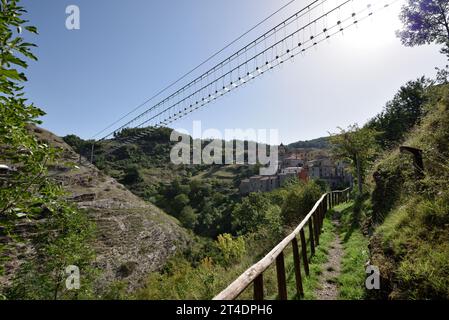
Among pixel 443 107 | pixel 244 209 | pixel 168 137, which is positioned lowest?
pixel 244 209

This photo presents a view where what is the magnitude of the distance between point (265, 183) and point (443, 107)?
71758 mm

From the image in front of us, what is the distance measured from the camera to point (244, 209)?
98.9ft

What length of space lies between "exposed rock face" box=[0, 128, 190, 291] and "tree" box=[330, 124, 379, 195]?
922 inches

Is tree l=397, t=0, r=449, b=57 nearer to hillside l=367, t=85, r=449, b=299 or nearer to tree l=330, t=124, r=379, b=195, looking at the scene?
tree l=330, t=124, r=379, b=195

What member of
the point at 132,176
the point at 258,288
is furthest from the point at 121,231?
the point at 132,176

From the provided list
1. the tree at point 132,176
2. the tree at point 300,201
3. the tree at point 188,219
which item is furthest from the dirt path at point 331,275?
the tree at point 132,176

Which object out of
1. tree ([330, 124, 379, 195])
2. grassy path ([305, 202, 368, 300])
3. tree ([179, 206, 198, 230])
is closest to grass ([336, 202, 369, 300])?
grassy path ([305, 202, 368, 300])

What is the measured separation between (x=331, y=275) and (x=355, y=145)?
1809 centimetres

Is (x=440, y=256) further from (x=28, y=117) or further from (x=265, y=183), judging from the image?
(x=265, y=183)

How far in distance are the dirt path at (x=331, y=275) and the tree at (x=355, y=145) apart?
15116 millimetres

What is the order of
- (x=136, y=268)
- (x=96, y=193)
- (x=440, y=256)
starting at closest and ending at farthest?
(x=440, y=256)
(x=136, y=268)
(x=96, y=193)

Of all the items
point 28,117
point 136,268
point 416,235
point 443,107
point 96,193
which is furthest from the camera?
point 96,193

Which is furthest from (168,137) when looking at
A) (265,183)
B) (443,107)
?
(443,107)
